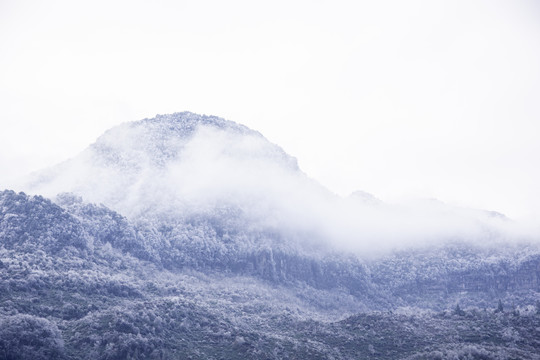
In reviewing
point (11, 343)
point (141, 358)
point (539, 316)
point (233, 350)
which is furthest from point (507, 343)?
point (11, 343)

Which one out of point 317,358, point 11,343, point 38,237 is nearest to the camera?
point 11,343

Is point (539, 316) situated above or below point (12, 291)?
above

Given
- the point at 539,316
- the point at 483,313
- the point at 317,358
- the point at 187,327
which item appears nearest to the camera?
the point at 317,358

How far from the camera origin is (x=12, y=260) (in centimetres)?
15662

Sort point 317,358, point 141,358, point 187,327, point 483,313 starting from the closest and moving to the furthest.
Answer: point 141,358, point 317,358, point 187,327, point 483,313

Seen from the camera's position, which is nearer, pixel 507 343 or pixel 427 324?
pixel 507 343

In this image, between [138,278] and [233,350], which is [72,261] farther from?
[233,350]

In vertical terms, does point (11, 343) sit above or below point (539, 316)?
below

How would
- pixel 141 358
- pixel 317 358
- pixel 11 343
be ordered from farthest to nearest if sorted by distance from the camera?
pixel 317 358 → pixel 141 358 → pixel 11 343

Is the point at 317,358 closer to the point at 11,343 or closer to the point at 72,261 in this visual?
the point at 11,343

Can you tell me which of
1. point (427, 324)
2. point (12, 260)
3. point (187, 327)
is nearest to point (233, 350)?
point (187, 327)

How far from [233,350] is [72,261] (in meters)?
74.1

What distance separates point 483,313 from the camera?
166875 millimetres

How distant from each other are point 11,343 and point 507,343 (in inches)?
4514
